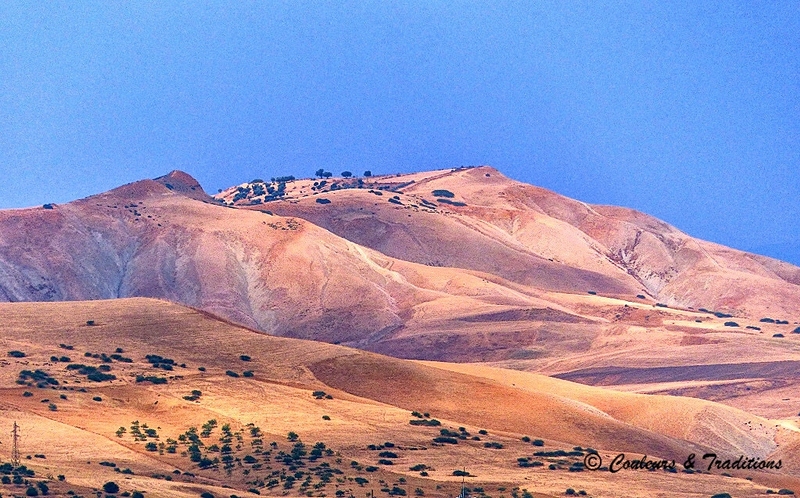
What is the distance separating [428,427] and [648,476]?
15.4m

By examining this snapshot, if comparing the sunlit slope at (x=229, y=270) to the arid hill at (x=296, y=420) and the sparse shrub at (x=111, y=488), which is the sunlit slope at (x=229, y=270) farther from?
the sparse shrub at (x=111, y=488)

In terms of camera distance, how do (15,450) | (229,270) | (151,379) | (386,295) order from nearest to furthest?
(15,450) → (151,379) → (386,295) → (229,270)

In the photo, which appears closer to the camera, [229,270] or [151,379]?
[151,379]

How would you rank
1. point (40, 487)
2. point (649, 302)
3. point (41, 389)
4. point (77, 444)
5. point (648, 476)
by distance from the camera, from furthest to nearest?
point (649, 302)
point (41, 389)
point (648, 476)
point (77, 444)
point (40, 487)

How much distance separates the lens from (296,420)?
81.4 metres

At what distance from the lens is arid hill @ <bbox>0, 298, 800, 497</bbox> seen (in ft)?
217

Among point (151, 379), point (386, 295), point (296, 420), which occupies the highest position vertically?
point (386, 295)

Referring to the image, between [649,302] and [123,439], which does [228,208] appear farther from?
[123,439]

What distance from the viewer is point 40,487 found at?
179 feet

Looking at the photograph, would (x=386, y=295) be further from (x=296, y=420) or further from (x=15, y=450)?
(x=15, y=450)

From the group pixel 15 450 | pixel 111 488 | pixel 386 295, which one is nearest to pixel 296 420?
pixel 15 450

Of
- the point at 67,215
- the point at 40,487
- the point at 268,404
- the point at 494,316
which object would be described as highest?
the point at 67,215

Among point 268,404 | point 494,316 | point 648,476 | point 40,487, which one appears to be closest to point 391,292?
point 494,316

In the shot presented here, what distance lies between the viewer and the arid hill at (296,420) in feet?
217
